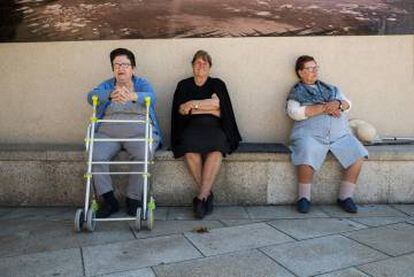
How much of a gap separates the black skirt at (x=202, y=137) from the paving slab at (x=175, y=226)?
72 cm

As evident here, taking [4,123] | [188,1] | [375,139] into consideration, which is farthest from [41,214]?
[375,139]

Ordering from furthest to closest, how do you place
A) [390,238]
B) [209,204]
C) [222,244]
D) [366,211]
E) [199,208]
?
[366,211] < [209,204] < [199,208] < [390,238] < [222,244]

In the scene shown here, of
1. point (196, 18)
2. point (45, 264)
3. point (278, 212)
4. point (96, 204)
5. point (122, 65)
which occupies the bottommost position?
point (45, 264)

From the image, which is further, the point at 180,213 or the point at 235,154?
the point at 235,154

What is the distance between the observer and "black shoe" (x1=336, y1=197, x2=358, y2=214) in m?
4.56

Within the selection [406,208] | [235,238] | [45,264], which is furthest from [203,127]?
[406,208]

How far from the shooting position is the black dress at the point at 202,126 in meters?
4.54

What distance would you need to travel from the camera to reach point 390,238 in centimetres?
384

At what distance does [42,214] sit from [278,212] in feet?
8.00

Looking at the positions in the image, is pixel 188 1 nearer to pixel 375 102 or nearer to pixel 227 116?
pixel 227 116

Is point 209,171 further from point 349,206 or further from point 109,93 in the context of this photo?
point 349,206

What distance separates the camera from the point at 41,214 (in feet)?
15.1

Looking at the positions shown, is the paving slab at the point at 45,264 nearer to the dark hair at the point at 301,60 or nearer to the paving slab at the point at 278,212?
the paving slab at the point at 278,212

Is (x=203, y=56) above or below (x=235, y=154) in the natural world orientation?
above
